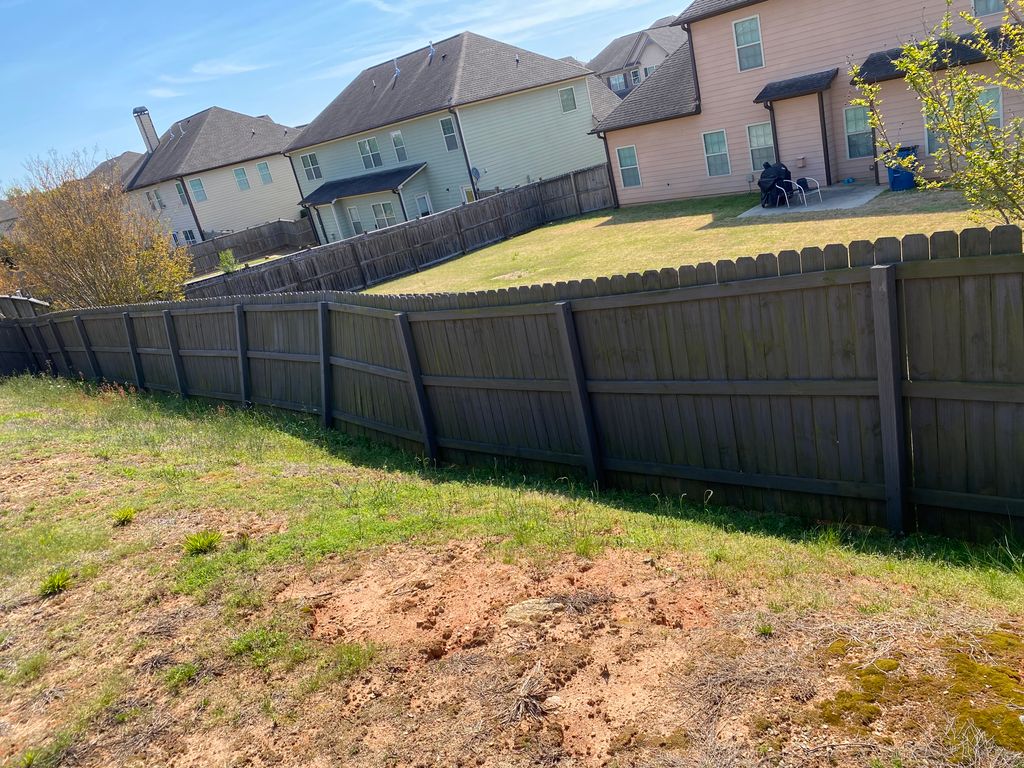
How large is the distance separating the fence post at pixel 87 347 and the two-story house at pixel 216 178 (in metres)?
29.0

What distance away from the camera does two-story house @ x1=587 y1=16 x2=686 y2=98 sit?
190ft

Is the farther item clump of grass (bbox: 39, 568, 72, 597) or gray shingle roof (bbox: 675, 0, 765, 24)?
gray shingle roof (bbox: 675, 0, 765, 24)

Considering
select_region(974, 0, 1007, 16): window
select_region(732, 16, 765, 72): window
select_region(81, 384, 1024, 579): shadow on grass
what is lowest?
select_region(81, 384, 1024, 579): shadow on grass

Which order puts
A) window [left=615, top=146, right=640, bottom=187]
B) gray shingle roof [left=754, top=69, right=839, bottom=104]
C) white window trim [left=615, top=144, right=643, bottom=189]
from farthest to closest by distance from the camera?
window [left=615, top=146, right=640, bottom=187] → white window trim [left=615, top=144, right=643, bottom=189] → gray shingle roof [left=754, top=69, right=839, bottom=104]

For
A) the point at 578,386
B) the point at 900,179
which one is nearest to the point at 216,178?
the point at 900,179

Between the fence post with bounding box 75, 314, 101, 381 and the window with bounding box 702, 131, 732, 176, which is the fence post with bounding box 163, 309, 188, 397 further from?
the window with bounding box 702, 131, 732, 176

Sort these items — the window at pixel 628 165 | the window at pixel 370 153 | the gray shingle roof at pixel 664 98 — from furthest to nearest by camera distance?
the window at pixel 370 153 → the window at pixel 628 165 → the gray shingle roof at pixel 664 98

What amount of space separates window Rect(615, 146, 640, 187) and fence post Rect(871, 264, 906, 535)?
23.1m

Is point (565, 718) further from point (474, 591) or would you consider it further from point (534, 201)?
point (534, 201)

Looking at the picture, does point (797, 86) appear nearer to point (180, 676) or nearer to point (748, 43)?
point (748, 43)

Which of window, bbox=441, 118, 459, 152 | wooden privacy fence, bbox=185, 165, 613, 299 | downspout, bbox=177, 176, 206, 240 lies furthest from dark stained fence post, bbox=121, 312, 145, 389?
downspout, bbox=177, 176, 206, 240

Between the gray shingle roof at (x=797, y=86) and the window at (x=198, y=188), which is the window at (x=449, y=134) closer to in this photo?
the gray shingle roof at (x=797, y=86)

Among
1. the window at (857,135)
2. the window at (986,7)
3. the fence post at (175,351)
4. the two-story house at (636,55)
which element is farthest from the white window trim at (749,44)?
the two-story house at (636,55)

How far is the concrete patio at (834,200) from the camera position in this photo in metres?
18.2
